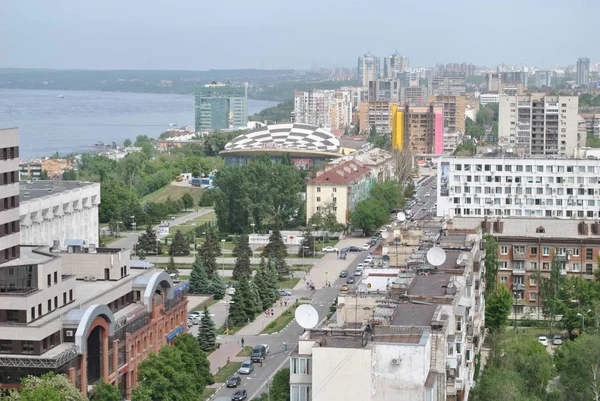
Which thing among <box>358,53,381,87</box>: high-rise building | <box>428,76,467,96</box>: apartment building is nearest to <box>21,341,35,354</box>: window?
<box>428,76,467,96</box>: apartment building

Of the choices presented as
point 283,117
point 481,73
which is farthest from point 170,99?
point 283,117

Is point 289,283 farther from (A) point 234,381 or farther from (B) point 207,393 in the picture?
(B) point 207,393

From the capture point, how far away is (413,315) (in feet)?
41.8

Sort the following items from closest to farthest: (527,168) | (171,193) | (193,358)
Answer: (193,358) → (527,168) → (171,193)

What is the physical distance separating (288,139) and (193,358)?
125 ft

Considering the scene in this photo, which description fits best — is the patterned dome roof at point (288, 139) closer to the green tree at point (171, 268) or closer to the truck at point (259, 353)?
the green tree at point (171, 268)

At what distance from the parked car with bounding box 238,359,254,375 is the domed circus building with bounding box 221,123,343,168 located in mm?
31950

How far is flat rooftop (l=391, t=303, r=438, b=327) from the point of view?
12.3m

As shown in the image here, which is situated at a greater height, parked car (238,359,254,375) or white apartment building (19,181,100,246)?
white apartment building (19,181,100,246)

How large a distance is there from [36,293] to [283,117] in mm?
82154

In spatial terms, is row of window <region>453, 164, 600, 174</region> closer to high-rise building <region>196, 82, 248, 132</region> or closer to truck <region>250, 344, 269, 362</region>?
truck <region>250, 344, 269, 362</region>

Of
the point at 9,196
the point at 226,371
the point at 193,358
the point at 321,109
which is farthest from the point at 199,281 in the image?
the point at 321,109

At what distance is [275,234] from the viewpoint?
30.6 m

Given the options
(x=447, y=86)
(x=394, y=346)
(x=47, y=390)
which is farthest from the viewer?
(x=447, y=86)
